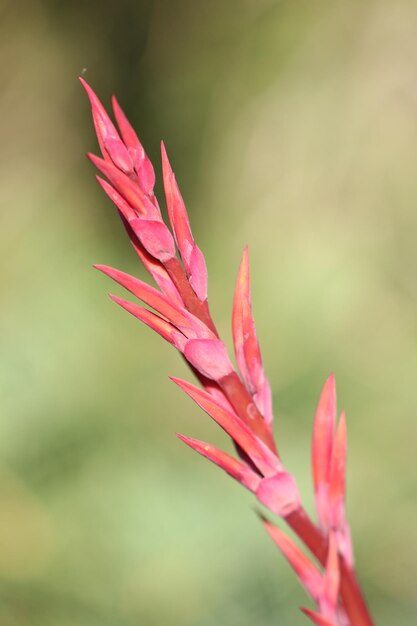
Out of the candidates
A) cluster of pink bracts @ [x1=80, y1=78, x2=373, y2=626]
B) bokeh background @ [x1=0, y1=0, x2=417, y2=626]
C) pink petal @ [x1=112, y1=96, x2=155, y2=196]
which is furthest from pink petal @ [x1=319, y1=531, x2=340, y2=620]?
bokeh background @ [x1=0, y1=0, x2=417, y2=626]

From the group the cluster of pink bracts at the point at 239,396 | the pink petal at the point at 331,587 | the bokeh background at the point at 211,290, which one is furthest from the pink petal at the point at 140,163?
the bokeh background at the point at 211,290

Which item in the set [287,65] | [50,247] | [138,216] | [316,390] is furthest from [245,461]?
[287,65]

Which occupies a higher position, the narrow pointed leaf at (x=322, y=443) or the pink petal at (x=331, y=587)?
the narrow pointed leaf at (x=322, y=443)

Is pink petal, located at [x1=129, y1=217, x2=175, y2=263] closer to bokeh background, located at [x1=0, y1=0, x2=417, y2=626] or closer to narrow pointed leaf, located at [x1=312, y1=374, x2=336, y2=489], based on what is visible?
narrow pointed leaf, located at [x1=312, y1=374, x2=336, y2=489]

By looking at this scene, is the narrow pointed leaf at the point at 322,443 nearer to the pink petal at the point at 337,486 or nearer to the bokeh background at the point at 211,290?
the pink petal at the point at 337,486

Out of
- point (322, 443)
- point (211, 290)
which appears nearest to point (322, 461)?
point (322, 443)

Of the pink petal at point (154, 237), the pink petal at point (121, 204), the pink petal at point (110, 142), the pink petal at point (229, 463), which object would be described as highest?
the pink petal at point (110, 142)
